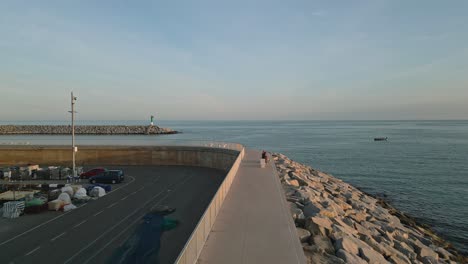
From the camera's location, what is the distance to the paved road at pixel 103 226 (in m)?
10.3

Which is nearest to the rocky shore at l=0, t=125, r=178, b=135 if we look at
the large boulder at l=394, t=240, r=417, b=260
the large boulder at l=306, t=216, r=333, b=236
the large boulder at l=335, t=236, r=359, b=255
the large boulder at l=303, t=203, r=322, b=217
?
the large boulder at l=303, t=203, r=322, b=217

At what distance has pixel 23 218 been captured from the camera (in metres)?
14.2

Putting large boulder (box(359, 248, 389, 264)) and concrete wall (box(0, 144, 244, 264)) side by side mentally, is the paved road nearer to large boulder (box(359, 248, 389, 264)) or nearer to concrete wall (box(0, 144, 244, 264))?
large boulder (box(359, 248, 389, 264))

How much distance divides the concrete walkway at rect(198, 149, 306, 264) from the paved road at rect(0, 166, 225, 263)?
1729 millimetres

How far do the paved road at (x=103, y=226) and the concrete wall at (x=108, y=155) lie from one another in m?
7.06

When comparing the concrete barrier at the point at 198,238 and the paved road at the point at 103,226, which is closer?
the concrete barrier at the point at 198,238

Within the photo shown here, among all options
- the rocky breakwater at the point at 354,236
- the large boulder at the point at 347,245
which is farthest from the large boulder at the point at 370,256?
the large boulder at the point at 347,245

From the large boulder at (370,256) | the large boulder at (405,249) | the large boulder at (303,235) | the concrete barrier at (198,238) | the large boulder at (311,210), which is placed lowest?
the large boulder at (405,249)

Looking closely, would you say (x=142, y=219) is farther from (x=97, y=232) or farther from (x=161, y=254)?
(x=161, y=254)

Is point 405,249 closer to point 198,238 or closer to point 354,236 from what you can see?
point 354,236

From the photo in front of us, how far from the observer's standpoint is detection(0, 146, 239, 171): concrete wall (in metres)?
27.9

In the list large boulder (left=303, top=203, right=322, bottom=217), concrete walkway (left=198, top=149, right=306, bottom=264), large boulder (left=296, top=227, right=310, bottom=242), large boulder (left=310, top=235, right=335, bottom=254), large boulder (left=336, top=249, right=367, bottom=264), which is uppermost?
concrete walkway (left=198, top=149, right=306, bottom=264)

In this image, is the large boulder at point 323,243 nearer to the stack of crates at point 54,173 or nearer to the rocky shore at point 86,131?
the stack of crates at point 54,173

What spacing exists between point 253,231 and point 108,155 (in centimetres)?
2297
